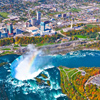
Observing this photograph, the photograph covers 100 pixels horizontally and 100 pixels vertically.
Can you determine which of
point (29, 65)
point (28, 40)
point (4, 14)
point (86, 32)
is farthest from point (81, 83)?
point (4, 14)

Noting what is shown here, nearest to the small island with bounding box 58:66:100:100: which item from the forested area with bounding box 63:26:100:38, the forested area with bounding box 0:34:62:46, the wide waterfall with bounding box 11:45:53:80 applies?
the wide waterfall with bounding box 11:45:53:80

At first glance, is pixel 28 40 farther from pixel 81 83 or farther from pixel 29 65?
pixel 81 83

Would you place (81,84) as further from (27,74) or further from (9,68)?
(9,68)

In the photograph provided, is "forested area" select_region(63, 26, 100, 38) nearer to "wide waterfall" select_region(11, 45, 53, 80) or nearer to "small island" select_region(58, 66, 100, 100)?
"wide waterfall" select_region(11, 45, 53, 80)

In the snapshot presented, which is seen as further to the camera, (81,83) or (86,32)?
(86,32)

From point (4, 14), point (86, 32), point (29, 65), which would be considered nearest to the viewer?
point (29, 65)

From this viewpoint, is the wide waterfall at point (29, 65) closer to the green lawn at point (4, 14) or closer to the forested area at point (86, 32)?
the forested area at point (86, 32)

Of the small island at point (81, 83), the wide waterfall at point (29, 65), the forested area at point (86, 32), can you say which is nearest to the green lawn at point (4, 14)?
the forested area at point (86, 32)

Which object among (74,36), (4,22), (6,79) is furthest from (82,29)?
(6,79)
